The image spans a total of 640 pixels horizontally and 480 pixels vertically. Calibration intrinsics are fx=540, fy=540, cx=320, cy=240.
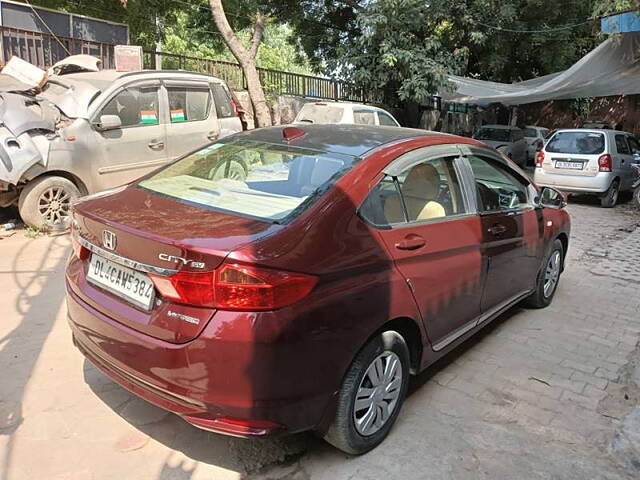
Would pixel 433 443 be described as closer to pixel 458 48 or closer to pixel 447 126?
pixel 458 48

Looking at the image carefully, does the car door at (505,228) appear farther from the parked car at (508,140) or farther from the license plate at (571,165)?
the parked car at (508,140)

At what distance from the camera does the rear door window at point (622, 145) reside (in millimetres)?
11539

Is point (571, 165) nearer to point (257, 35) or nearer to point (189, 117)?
point (189, 117)

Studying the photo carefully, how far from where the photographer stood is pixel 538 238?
446 centimetres

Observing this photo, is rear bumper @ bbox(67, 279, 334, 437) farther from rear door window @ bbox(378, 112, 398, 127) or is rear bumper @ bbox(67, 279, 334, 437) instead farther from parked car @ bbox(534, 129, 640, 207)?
parked car @ bbox(534, 129, 640, 207)

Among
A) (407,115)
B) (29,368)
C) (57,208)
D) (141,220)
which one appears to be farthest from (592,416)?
(407,115)

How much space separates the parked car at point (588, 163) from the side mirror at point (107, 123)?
28.8 feet

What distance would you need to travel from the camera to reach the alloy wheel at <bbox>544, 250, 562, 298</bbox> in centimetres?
499

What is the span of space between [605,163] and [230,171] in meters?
10.0

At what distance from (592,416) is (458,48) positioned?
58.1 feet

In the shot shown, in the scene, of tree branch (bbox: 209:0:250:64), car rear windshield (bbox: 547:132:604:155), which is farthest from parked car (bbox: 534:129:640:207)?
tree branch (bbox: 209:0:250:64)

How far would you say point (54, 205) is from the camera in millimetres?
6555

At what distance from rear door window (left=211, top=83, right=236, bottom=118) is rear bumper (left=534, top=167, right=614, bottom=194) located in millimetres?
6763

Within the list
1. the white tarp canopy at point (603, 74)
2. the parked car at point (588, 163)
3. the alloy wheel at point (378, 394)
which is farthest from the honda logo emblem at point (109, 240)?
the white tarp canopy at point (603, 74)
